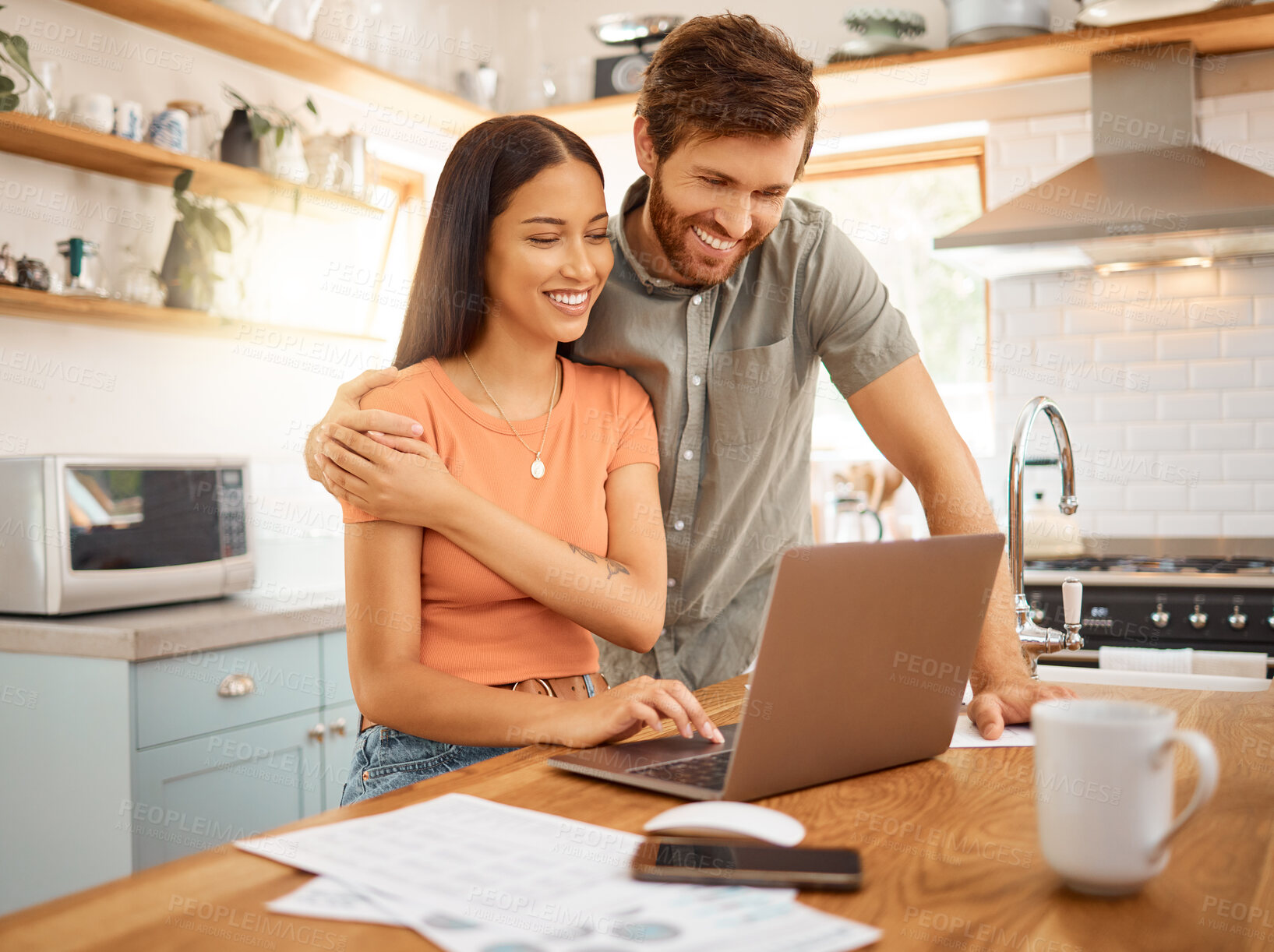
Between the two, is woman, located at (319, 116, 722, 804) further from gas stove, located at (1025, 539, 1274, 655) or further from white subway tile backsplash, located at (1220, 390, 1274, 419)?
white subway tile backsplash, located at (1220, 390, 1274, 419)

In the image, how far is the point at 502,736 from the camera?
114cm

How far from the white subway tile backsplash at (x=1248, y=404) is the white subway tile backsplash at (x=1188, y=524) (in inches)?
12.9

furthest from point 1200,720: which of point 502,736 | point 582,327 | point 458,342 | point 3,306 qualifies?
point 3,306

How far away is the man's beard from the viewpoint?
1530 mm

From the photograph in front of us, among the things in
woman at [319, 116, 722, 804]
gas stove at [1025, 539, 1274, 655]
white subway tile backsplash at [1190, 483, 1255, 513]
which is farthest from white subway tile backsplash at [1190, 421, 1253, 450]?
woman at [319, 116, 722, 804]

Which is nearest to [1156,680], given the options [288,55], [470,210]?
[470,210]

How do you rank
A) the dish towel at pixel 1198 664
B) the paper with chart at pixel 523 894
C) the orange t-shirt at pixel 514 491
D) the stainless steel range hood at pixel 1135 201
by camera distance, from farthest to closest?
the stainless steel range hood at pixel 1135 201, the dish towel at pixel 1198 664, the orange t-shirt at pixel 514 491, the paper with chart at pixel 523 894

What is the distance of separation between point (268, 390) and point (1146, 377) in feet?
9.33

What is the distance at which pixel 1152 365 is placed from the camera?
3.68 m

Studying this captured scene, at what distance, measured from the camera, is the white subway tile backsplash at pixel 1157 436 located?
3.65 metres

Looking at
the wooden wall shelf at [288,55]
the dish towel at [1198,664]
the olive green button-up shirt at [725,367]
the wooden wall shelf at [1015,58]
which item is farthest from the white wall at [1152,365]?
the olive green button-up shirt at [725,367]

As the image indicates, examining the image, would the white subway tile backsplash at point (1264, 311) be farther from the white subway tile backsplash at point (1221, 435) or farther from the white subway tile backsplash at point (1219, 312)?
the white subway tile backsplash at point (1221, 435)

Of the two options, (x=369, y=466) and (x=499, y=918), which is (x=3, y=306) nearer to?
(x=369, y=466)

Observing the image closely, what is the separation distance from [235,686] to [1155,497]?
114 inches
